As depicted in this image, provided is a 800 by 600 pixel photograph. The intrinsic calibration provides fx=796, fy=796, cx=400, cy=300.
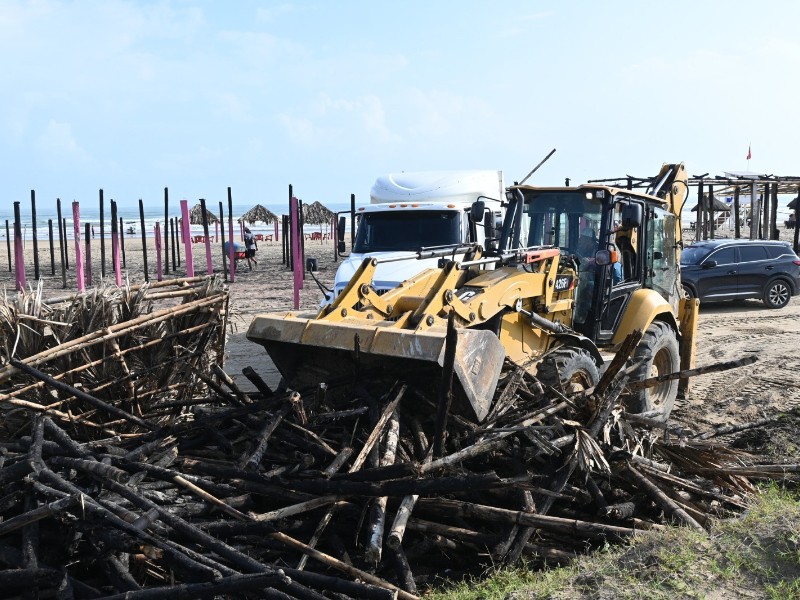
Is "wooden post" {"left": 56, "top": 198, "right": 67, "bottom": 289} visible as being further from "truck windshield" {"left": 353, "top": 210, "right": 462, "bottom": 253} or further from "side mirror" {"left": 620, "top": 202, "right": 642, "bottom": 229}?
"side mirror" {"left": 620, "top": 202, "right": 642, "bottom": 229}

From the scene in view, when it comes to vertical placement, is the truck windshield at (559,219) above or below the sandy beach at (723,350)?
above

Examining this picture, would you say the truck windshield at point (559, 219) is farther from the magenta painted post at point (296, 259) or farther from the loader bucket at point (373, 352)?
the magenta painted post at point (296, 259)

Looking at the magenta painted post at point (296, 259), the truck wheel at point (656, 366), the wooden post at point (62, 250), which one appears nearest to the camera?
the truck wheel at point (656, 366)

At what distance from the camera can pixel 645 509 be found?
18.8 ft

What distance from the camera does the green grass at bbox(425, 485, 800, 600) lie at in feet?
14.6

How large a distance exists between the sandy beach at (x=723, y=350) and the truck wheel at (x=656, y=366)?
0.34 metres

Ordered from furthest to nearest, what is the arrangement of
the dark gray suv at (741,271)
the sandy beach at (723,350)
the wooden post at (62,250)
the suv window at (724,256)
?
the wooden post at (62,250) < the suv window at (724,256) < the dark gray suv at (741,271) < the sandy beach at (723,350)

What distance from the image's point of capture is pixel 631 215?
7.70 metres

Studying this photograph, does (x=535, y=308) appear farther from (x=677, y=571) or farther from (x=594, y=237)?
(x=677, y=571)

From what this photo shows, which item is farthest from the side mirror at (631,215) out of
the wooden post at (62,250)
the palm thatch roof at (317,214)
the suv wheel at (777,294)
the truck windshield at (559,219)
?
the palm thatch roof at (317,214)

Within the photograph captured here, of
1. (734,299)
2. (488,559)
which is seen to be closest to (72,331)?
(488,559)

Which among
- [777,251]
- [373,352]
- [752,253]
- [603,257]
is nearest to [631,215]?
[603,257]

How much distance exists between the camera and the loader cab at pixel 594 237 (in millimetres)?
7945

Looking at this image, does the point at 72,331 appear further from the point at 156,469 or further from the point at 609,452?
the point at 609,452
